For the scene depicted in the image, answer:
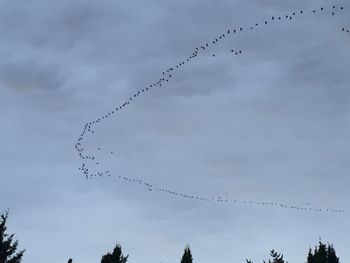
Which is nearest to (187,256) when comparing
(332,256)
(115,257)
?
(115,257)

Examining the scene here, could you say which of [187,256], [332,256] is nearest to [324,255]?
[332,256]

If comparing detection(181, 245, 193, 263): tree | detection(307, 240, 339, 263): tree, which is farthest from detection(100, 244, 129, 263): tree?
detection(307, 240, 339, 263): tree

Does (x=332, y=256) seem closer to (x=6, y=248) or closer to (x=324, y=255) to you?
(x=324, y=255)

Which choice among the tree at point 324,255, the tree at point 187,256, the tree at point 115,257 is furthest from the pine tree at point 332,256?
the tree at point 115,257

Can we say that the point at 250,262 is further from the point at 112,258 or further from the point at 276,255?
the point at 112,258

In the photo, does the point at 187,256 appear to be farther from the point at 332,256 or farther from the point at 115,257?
the point at 332,256

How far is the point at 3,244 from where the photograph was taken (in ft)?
131

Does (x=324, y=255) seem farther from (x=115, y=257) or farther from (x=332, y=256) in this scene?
(x=115, y=257)

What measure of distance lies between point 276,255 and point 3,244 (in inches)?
1062

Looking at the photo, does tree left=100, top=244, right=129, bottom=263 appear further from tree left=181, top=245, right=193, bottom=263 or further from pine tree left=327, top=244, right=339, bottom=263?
pine tree left=327, top=244, right=339, bottom=263

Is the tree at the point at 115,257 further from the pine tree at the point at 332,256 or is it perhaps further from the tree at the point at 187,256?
the pine tree at the point at 332,256

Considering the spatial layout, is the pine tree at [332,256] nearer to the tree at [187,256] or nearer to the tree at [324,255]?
the tree at [324,255]

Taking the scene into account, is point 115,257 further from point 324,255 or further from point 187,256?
point 324,255

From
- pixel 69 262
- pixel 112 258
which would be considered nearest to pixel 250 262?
pixel 112 258
